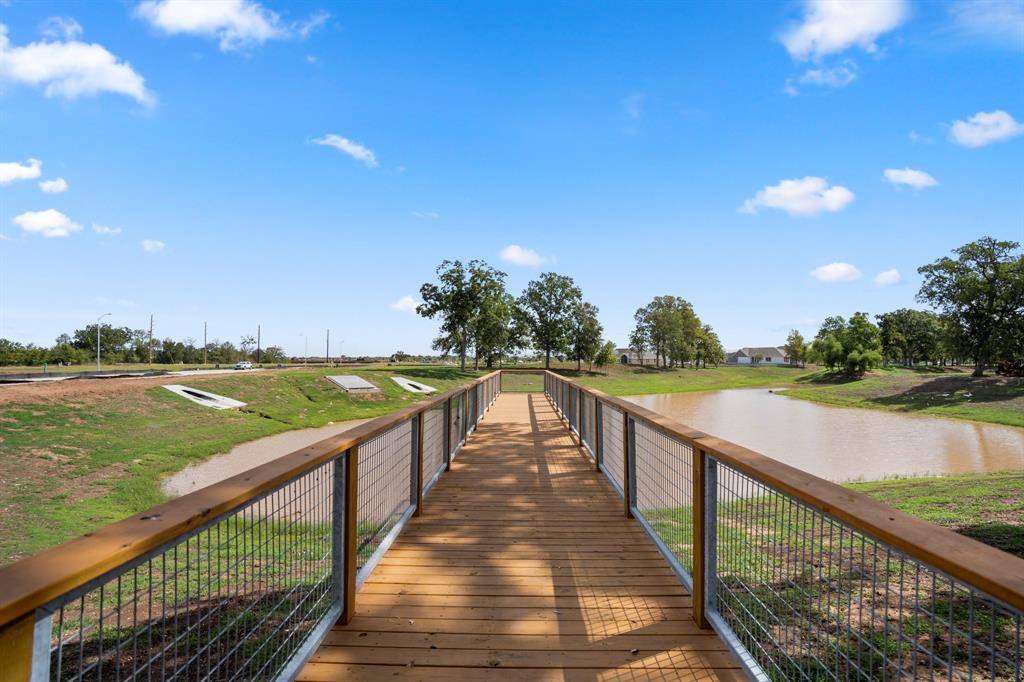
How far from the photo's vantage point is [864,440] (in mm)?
14688

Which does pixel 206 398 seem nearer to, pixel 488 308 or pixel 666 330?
pixel 488 308

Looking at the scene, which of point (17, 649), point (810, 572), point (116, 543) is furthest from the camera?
point (810, 572)

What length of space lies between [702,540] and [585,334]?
46206 millimetres

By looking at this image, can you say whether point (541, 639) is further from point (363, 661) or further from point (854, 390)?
point (854, 390)

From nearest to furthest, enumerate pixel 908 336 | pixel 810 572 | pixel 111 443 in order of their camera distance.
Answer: pixel 810 572 < pixel 111 443 < pixel 908 336

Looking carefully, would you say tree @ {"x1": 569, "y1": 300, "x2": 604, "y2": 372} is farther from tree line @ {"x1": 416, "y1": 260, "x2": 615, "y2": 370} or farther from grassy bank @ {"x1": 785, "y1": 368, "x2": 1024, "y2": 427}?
grassy bank @ {"x1": 785, "y1": 368, "x2": 1024, "y2": 427}

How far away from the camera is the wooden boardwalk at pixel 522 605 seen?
7.05 ft

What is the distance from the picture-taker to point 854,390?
31250 mm

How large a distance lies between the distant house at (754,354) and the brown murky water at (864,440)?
280 ft

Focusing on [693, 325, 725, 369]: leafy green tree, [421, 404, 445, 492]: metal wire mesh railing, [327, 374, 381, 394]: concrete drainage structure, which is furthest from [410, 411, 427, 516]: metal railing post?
[693, 325, 725, 369]: leafy green tree

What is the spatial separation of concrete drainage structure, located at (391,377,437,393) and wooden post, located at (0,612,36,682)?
24172 mm

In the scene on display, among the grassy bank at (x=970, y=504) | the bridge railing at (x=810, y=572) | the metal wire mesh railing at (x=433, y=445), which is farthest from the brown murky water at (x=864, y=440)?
the metal wire mesh railing at (x=433, y=445)

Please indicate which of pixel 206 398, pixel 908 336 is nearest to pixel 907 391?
pixel 206 398

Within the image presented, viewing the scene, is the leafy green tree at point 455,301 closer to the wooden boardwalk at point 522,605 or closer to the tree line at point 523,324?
the tree line at point 523,324
